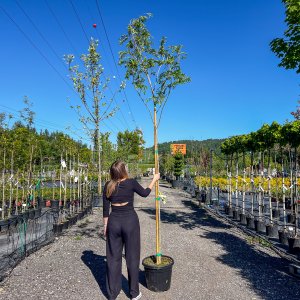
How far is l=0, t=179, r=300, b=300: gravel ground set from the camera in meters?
4.99

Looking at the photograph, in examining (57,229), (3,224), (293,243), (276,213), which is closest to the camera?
(293,243)

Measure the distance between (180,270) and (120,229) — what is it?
7.56 ft

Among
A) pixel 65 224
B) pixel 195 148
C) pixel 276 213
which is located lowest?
pixel 276 213

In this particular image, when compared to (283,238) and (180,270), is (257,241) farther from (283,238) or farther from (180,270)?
(180,270)

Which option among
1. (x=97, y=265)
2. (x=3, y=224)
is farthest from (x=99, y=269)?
(x=3, y=224)

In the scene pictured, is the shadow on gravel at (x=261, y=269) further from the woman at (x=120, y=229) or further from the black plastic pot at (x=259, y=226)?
the woman at (x=120, y=229)

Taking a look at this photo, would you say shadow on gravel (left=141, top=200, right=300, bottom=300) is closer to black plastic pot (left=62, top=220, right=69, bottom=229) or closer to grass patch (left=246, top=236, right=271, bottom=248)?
grass patch (left=246, top=236, right=271, bottom=248)

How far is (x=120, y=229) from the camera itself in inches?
174

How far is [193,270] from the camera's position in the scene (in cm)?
614

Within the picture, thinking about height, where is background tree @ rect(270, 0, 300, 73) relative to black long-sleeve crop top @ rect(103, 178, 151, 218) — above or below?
above

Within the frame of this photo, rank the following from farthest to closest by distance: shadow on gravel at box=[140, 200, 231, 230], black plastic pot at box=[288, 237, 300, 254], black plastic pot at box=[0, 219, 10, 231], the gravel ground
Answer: shadow on gravel at box=[140, 200, 231, 230] < black plastic pot at box=[0, 219, 10, 231] < black plastic pot at box=[288, 237, 300, 254] < the gravel ground

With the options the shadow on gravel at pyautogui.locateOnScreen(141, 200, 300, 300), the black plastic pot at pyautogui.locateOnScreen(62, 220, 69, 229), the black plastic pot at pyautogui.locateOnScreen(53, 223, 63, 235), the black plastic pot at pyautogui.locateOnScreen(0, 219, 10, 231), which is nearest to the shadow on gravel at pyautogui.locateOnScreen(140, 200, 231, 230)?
the shadow on gravel at pyautogui.locateOnScreen(141, 200, 300, 300)

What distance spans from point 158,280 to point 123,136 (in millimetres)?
35230

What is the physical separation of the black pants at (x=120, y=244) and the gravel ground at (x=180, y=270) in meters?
0.42
